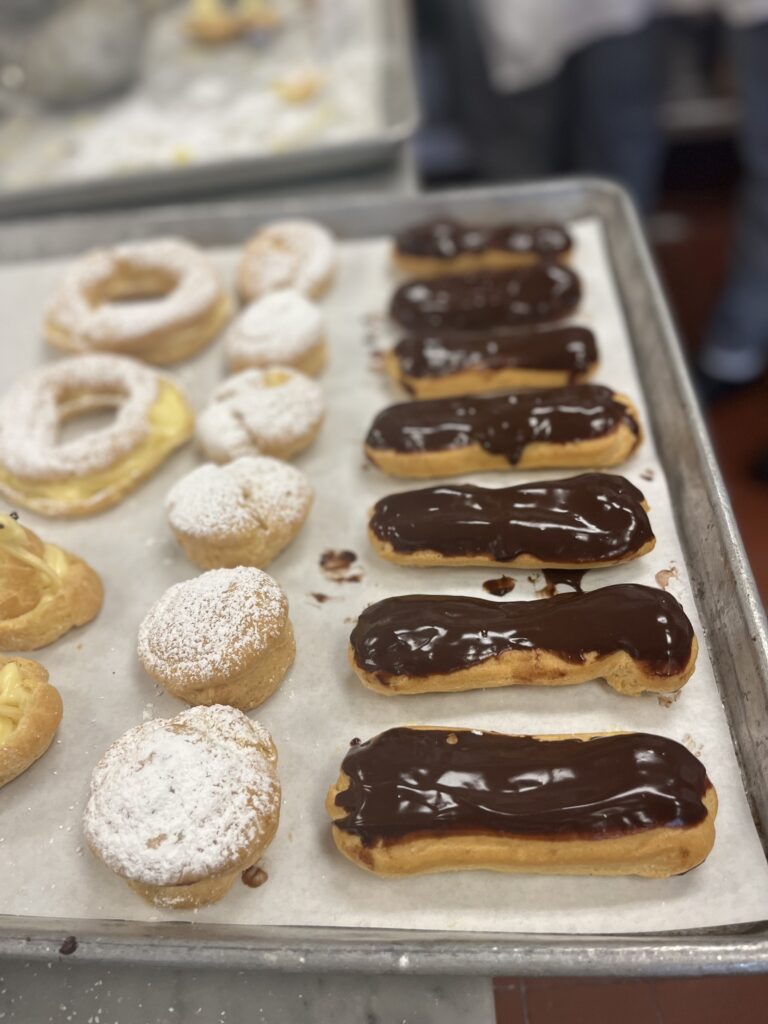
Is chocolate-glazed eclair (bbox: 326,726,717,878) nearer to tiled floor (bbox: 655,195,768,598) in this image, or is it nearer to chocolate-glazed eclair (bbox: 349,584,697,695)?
chocolate-glazed eclair (bbox: 349,584,697,695)

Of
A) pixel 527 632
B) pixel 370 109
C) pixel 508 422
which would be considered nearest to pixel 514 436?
pixel 508 422

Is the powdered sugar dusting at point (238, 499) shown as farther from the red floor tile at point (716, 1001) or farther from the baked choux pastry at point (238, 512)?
the red floor tile at point (716, 1001)

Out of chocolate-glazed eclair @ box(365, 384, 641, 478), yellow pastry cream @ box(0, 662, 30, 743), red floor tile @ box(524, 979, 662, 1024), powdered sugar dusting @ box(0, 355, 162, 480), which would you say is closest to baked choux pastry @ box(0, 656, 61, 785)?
yellow pastry cream @ box(0, 662, 30, 743)

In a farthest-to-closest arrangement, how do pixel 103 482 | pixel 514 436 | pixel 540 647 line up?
pixel 103 482, pixel 514 436, pixel 540 647

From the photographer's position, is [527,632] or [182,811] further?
[527,632]

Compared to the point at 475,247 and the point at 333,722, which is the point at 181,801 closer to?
the point at 333,722

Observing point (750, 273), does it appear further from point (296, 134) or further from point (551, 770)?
point (551, 770)

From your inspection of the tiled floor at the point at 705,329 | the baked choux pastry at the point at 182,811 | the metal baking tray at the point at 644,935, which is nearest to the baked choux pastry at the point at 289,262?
the metal baking tray at the point at 644,935
